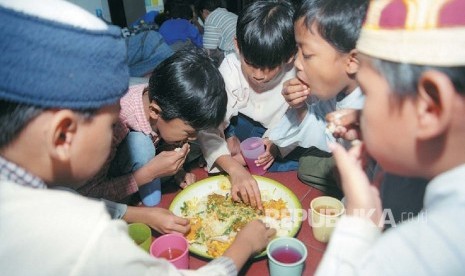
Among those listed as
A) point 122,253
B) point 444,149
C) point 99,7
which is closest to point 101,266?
point 122,253

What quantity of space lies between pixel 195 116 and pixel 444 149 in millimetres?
1011

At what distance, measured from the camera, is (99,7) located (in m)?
4.62

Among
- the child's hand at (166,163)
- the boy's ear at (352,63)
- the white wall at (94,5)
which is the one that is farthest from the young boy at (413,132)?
the white wall at (94,5)

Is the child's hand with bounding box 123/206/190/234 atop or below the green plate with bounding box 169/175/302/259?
atop

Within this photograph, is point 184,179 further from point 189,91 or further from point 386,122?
point 386,122

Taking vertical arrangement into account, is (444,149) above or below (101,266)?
above

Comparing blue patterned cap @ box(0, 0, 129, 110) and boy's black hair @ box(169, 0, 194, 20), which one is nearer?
blue patterned cap @ box(0, 0, 129, 110)

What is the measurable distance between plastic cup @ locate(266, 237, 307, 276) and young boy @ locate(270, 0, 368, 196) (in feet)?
1.96

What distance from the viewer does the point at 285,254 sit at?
1332mm

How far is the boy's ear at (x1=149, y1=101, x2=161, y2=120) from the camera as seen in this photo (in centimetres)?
168

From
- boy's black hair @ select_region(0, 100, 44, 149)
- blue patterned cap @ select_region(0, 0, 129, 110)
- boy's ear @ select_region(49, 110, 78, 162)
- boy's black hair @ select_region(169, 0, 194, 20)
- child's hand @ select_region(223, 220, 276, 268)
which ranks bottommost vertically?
boy's black hair @ select_region(169, 0, 194, 20)

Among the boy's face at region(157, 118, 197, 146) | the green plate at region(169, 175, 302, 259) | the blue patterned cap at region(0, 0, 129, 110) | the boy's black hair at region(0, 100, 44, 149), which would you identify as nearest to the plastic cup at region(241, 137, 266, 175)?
the green plate at region(169, 175, 302, 259)

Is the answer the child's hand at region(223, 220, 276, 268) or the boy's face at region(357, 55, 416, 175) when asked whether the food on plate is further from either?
the boy's face at region(357, 55, 416, 175)

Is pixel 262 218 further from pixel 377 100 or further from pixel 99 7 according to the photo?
pixel 99 7
